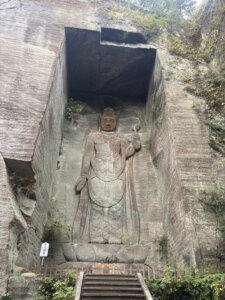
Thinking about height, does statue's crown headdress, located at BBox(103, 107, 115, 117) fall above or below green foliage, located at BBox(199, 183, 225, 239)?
above

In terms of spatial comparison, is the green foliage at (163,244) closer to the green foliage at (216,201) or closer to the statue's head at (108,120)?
the green foliage at (216,201)

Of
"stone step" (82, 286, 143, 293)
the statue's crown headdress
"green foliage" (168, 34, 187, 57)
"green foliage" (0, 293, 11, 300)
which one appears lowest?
"green foliage" (0, 293, 11, 300)

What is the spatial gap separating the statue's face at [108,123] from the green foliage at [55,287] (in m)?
6.29

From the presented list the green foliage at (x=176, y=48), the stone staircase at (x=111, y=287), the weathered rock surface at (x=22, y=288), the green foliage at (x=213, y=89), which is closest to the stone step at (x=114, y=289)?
the stone staircase at (x=111, y=287)

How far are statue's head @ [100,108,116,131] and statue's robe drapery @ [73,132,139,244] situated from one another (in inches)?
26.8

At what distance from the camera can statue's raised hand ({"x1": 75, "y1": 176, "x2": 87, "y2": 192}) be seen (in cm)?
859

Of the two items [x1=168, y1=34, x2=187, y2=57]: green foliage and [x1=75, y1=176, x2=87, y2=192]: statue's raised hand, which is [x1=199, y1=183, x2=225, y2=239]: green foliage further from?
[x1=168, y1=34, x2=187, y2=57]: green foliage

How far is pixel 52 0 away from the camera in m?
10.3

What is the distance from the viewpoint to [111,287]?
15.9 feet

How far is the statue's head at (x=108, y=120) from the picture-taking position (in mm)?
10758

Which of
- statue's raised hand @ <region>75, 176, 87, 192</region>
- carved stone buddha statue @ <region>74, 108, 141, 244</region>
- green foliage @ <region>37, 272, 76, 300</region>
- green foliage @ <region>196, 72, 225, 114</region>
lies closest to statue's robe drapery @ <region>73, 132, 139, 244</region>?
carved stone buddha statue @ <region>74, 108, 141, 244</region>

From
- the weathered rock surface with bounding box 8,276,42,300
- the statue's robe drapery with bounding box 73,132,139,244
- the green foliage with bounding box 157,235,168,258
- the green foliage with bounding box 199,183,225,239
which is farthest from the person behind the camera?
the statue's robe drapery with bounding box 73,132,139,244

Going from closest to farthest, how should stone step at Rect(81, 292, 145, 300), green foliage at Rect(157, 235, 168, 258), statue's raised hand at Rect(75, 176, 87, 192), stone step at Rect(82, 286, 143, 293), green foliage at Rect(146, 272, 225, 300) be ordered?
stone step at Rect(81, 292, 145, 300) → stone step at Rect(82, 286, 143, 293) → green foliage at Rect(146, 272, 225, 300) → green foliage at Rect(157, 235, 168, 258) → statue's raised hand at Rect(75, 176, 87, 192)

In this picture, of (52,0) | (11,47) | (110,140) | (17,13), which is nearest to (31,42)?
(11,47)
